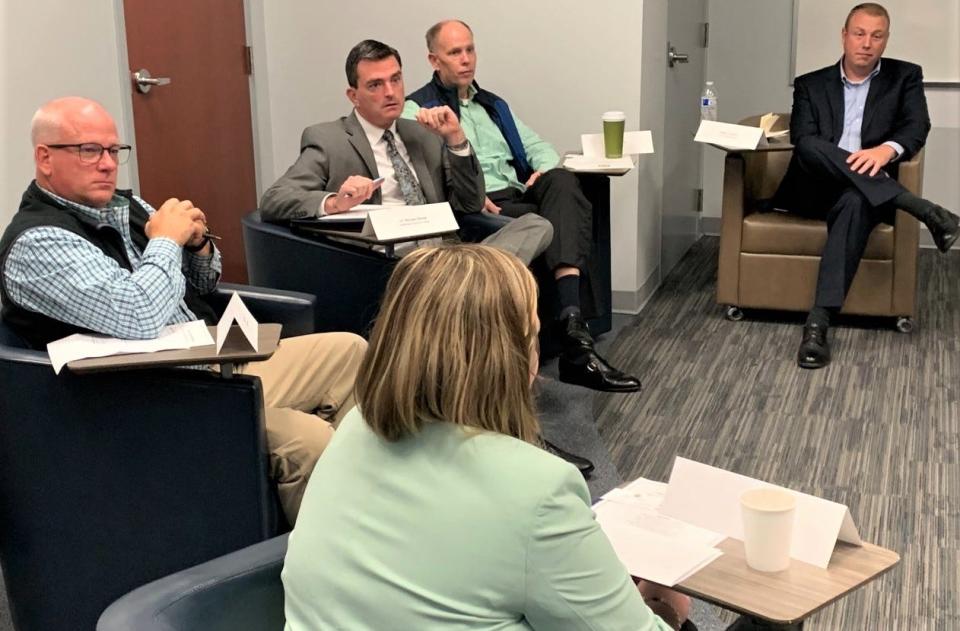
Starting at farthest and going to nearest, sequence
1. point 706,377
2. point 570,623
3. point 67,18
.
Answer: point 706,377
point 67,18
point 570,623

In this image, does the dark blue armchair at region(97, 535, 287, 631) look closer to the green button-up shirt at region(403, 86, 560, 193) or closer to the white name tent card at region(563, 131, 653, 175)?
the white name tent card at region(563, 131, 653, 175)

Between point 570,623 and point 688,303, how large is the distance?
3.93 metres

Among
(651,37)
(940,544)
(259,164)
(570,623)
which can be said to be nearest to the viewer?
(570,623)

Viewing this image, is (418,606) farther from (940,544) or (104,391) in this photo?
(940,544)

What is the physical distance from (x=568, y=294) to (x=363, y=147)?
0.86 meters

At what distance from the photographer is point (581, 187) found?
4207 millimetres

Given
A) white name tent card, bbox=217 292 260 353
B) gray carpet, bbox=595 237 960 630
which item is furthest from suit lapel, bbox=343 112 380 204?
white name tent card, bbox=217 292 260 353

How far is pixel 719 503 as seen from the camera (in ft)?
5.47

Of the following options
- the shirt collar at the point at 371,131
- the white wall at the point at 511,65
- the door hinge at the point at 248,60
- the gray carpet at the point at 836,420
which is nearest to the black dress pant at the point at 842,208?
the gray carpet at the point at 836,420

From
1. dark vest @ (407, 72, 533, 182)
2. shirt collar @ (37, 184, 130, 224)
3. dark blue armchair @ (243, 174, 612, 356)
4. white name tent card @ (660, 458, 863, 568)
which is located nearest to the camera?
white name tent card @ (660, 458, 863, 568)

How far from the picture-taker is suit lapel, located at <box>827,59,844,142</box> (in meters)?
4.71

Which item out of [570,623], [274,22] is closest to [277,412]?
[570,623]

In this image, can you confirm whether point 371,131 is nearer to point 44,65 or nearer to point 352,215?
point 352,215

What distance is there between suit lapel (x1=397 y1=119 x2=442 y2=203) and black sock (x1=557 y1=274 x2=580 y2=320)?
0.53 metres
